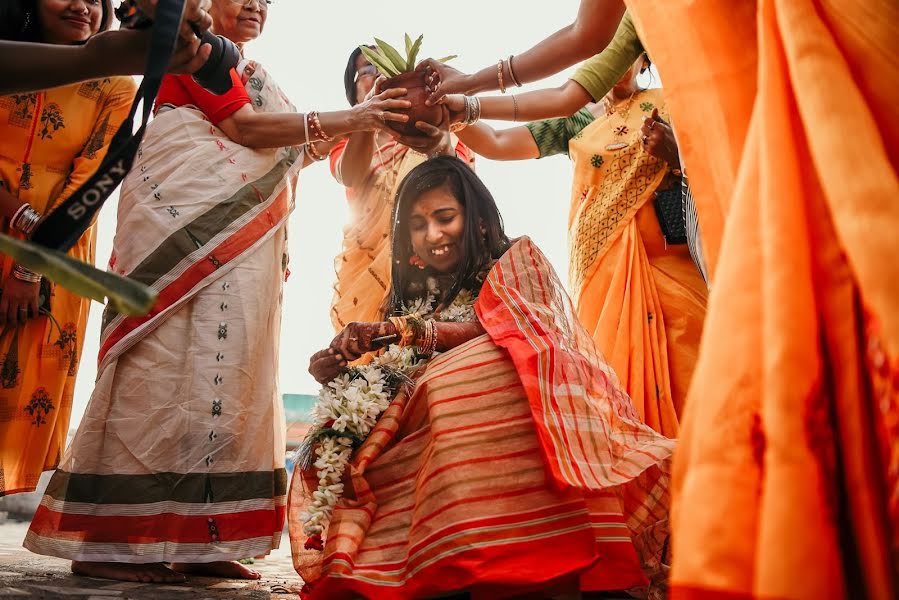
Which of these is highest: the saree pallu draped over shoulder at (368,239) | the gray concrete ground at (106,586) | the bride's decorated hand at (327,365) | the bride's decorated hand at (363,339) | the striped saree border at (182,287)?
the saree pallu draped over shoulder at (368,239)

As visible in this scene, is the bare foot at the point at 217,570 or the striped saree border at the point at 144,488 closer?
the striped saree border at the point at 144,488

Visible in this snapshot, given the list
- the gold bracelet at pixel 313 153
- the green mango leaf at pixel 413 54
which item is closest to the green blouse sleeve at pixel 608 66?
the green mango leaf at pixel 413 54

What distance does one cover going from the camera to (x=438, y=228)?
332 cm

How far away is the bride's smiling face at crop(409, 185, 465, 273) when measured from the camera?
3320 millimetres

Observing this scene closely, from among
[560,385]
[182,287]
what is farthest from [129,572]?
[560,385]

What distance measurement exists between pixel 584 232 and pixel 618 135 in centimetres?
56

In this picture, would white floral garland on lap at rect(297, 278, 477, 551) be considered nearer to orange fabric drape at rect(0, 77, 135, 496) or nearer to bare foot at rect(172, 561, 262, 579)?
bare foot at rect(172, 561, 262, 579)

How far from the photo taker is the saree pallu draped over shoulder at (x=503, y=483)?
2.24 meters

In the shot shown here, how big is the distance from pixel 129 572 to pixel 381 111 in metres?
2.25

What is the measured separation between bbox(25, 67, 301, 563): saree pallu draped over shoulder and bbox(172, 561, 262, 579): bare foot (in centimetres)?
26

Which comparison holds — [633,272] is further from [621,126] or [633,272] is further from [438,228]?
[438,228]

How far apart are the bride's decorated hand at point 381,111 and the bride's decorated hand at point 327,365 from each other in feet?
3.69

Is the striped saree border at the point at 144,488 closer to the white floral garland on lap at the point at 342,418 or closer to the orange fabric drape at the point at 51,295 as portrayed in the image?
the white floral garland on lap at the point at 342,418

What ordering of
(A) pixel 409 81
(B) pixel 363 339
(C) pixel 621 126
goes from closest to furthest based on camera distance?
(B) pixel 363 339 < (A) pixel 409 81 < (C) pixel 621 126
